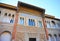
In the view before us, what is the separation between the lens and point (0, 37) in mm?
8344

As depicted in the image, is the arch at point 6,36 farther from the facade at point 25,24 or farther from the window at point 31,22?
the window at point 31,22

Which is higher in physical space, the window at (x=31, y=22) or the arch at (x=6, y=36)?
the window at (x=31, y=22)

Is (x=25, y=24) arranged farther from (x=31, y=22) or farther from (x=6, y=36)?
(x=6, y=36)

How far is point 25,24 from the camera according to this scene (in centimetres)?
1033

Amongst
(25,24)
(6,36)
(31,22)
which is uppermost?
(31,22)

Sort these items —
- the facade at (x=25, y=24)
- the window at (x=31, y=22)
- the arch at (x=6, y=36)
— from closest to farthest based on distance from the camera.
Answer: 1. the arch at (x=6, y=36)
2. the facade at (x=25, y=24)
3. the window at (x=31, y=22)

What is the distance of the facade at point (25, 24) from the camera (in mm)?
8993

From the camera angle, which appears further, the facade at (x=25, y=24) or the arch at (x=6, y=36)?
the facade at (x=25, y=24)

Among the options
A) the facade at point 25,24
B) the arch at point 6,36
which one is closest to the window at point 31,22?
the facade at point 25,24

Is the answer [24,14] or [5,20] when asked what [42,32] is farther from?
[5,20]

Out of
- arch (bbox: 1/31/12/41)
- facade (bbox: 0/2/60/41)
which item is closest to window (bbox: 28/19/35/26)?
facade (bbox: 0/2/60/41)

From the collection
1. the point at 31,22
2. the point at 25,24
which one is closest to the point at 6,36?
the point at 25,24

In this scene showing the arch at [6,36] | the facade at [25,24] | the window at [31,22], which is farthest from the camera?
the window at [31,22]

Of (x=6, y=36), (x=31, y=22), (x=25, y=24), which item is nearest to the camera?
(x=6, y=36)
